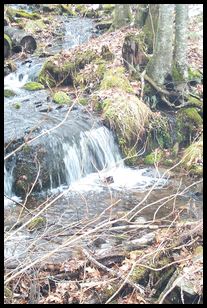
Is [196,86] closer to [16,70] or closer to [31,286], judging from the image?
[16,70]

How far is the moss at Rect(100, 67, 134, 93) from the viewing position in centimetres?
1060

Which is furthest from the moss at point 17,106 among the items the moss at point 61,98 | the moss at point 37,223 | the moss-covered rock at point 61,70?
the moss at point 37,223

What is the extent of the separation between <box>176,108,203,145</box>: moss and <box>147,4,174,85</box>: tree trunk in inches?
42.0

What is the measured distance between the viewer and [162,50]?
11.1 meters

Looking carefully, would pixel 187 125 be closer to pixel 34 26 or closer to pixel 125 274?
pixel 125 274

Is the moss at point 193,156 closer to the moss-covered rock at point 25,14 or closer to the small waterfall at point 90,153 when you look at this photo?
the small waterfall at point 90,153

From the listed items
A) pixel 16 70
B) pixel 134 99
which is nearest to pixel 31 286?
pixel 134 99

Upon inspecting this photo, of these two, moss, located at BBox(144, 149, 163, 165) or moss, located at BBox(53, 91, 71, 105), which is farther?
moss, located at BBox(53, 91, 71, 105)

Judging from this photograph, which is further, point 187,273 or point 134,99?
point 134,99

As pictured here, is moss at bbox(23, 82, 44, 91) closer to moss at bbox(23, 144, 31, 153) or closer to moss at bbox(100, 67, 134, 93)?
moss at bbox(100, 67, 134, 93)

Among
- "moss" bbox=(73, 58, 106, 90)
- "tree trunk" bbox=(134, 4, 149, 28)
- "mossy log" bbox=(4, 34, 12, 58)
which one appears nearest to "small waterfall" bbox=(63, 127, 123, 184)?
"moss" bbox=(73, 58, 106, 90)

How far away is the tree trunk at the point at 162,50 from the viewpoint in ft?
35.6

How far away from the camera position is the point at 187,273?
183 inches

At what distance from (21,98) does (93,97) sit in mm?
1701
